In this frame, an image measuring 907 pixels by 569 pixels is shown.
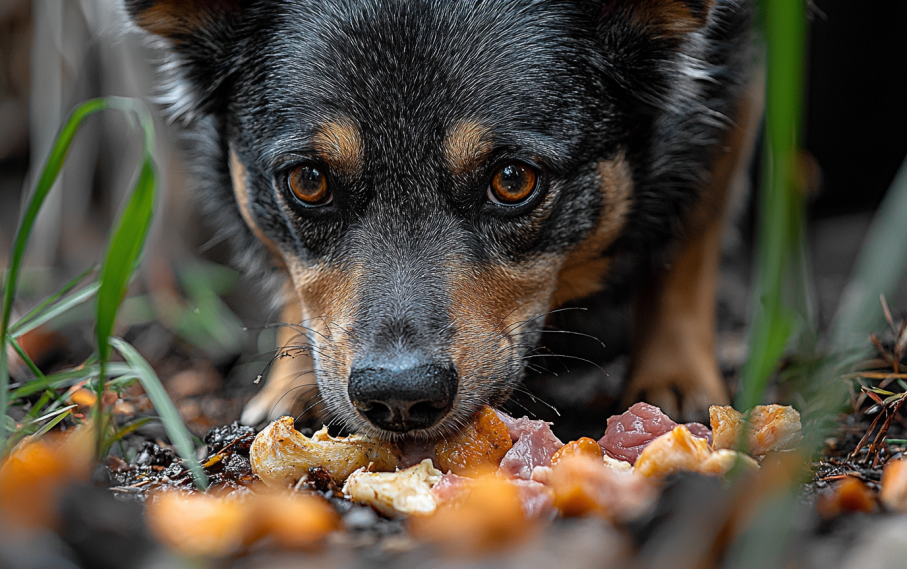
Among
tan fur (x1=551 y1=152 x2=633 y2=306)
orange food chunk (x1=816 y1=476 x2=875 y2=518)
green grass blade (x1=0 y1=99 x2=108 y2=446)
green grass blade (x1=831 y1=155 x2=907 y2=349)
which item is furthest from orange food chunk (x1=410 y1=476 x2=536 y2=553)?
tan fur (x1=551 y1=152 x2=633 y2=306)

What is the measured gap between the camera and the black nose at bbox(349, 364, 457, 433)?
1879mm

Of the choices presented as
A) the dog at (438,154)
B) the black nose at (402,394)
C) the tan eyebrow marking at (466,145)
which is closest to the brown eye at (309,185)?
the dog at (438,154)

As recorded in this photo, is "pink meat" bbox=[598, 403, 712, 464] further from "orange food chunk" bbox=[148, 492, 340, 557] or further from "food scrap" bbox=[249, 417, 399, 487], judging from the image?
"orange food chunk" bbox=[148, 492, 340, 557]

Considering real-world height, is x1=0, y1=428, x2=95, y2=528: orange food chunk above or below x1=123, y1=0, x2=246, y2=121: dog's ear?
below

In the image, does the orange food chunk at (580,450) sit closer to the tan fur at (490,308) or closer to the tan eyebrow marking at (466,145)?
the tan fur at (490,308)

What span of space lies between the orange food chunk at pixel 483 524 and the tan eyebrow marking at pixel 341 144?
1.20m

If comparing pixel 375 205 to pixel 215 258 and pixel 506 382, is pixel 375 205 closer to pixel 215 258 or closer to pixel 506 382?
pixel 506 382

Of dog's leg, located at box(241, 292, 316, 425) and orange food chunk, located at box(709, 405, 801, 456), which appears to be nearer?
orange food chunk, located at box(709, 405, 801, 456)

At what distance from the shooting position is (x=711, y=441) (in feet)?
6.28

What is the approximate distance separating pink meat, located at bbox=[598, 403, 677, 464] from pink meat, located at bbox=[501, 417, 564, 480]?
144 mm

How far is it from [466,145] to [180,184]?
2878 mm

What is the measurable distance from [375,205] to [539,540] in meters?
1.34

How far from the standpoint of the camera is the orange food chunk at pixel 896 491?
1.41 meters

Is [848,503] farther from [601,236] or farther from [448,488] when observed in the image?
[601,236]
